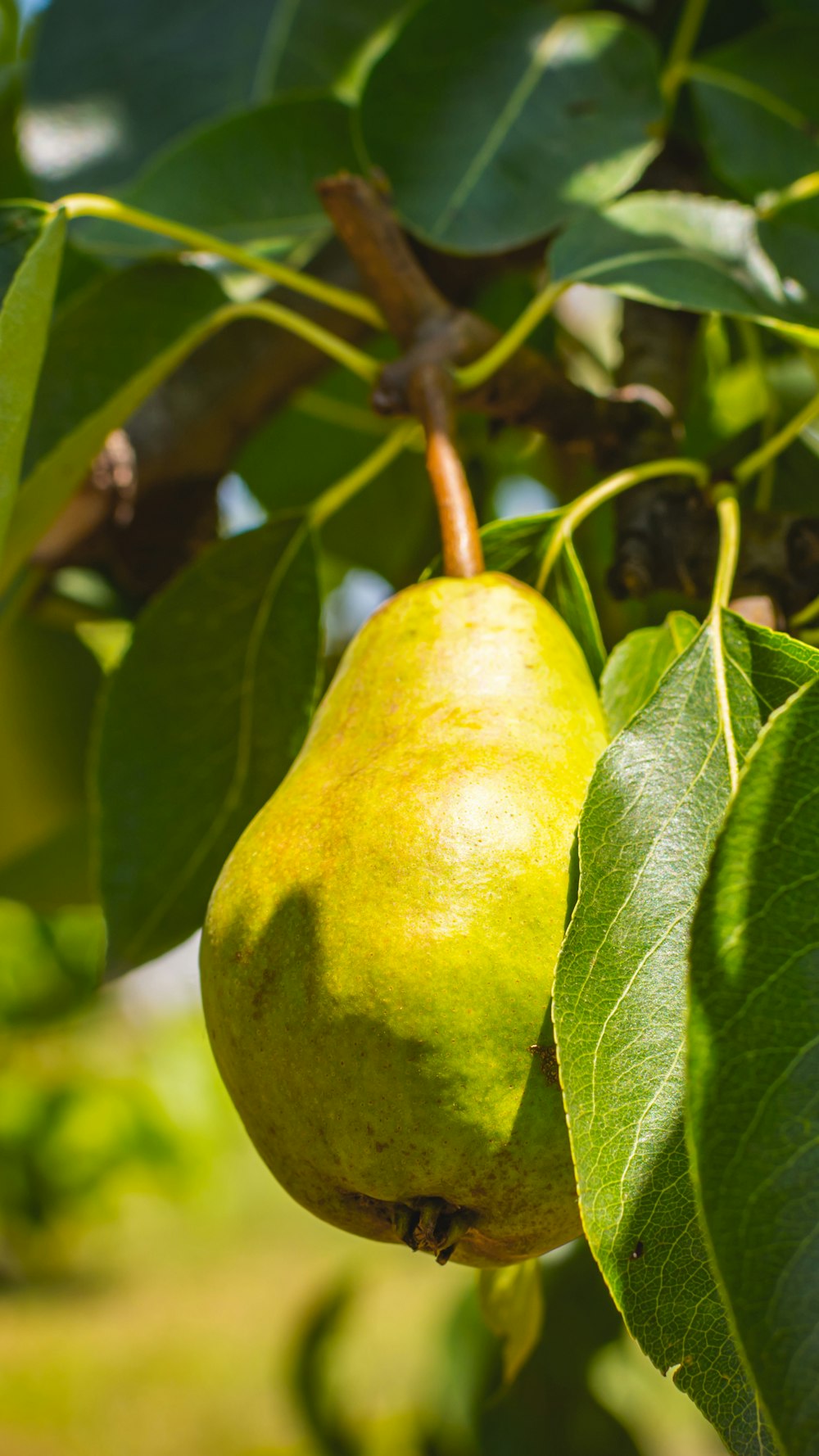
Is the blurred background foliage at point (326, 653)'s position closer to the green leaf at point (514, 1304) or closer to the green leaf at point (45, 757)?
the green leaf at point (45, 757)

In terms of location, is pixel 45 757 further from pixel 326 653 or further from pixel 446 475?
pixel 446 475

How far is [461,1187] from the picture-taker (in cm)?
39

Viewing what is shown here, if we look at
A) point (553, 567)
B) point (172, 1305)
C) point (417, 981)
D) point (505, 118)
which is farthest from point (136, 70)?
point (172, 1305)

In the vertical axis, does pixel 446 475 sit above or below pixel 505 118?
below

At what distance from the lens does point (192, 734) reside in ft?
2.23

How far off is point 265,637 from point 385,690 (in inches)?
8.1

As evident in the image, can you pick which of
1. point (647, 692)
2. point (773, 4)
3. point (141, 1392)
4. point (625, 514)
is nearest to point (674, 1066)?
point (647, 692)

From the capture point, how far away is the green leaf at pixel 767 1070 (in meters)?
0.31

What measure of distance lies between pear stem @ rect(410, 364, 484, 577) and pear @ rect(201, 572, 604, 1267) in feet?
0.34

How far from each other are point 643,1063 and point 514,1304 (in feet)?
0.78

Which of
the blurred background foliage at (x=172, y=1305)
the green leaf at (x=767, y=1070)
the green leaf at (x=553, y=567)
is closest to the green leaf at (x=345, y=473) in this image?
the green leaf at (x=553, y=567)

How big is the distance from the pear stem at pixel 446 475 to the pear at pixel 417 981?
0.34ft

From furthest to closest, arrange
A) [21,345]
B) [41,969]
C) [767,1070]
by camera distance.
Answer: [41,969], [21,345], [767,1070]

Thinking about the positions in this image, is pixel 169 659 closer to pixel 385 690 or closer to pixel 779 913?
pixel 385 690
